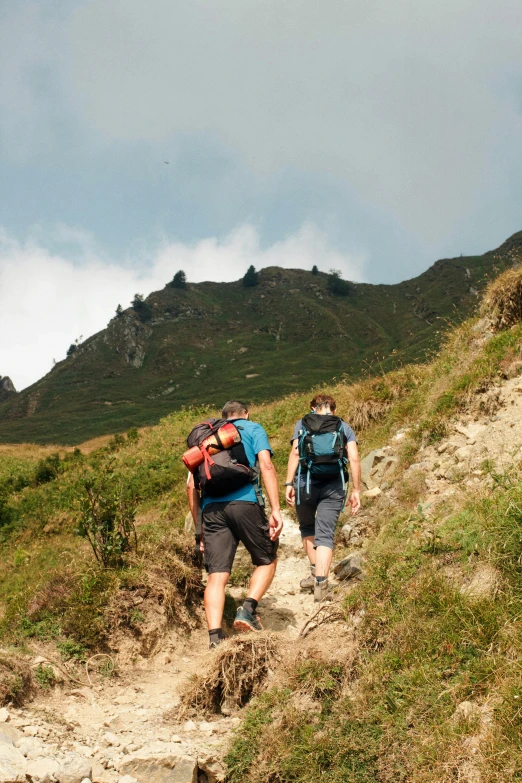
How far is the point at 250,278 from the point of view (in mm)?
157375

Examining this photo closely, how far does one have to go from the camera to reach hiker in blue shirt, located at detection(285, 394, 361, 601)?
5.62 m

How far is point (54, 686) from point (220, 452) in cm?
203

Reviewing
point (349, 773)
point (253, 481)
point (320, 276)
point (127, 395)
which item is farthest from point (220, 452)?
point (320, 276)

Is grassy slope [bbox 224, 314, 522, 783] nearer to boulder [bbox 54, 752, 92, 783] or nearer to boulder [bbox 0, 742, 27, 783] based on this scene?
boulder [bbox 54, 752, 92, 783]

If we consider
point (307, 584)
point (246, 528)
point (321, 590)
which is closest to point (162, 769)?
point (246, 528)

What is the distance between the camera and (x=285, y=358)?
356ft

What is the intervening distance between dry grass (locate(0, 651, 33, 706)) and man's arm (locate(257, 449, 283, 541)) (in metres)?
1.98

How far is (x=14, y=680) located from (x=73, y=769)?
1.06 m

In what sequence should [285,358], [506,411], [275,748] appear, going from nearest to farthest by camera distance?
1. [275,748]
2. [506,411]
3. [285,358]

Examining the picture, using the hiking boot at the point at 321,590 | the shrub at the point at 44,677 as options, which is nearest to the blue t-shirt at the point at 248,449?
the hiking boot at the point at 321,590

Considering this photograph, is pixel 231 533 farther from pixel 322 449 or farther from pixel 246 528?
pixel 322 449

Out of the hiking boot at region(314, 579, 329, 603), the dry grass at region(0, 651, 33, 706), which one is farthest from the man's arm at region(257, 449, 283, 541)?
the dry grass at region(0, 651, 33, 706)

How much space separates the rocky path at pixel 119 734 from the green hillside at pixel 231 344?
230 ft

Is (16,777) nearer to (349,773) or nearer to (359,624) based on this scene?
(349,773)
